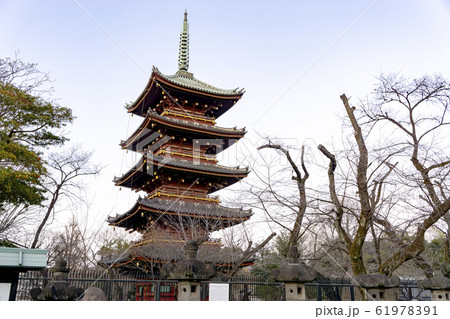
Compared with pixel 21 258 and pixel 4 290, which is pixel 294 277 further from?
pixel 4 290

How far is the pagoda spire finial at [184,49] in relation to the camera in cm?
2902

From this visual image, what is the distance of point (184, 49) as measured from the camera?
29.8m

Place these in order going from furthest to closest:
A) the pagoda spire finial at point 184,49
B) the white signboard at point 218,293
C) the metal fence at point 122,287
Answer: the pagoda spire finial at point 184,49 → the metal fence at point 122,287 → the white signboard at point 218,293

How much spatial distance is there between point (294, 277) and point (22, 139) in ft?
43.6

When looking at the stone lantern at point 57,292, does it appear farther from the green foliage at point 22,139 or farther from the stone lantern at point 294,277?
the green foliage at point 22,139

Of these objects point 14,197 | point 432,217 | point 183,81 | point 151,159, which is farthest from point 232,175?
point 432,217

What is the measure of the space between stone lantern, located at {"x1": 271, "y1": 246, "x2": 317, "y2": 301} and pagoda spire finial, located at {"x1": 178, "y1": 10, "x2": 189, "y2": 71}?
2394 centimetres

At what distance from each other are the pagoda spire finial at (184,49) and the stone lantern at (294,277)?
23938mm

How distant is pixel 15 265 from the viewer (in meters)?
9.31

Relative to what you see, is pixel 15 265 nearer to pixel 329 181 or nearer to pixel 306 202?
pixel 306 202

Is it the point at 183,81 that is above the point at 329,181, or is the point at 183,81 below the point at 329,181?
above

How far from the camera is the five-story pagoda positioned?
19484 millimetres

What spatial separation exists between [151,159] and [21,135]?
7267 mm

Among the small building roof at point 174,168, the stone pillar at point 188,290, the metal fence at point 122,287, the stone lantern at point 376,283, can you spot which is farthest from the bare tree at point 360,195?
the small building roof at point 174,168
